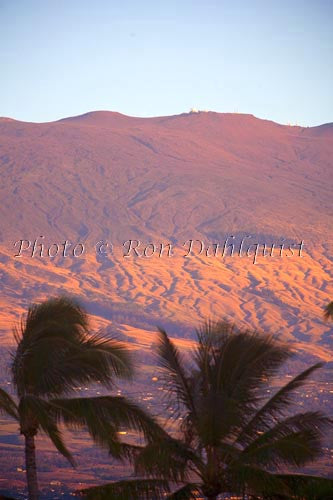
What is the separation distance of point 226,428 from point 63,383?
2.87 m

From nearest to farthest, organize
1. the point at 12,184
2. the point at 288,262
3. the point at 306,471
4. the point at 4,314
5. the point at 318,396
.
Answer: the point at 306,471 → the point at 318,396 → the point at 4,314 → the point at 288,262 → the point at 12,184

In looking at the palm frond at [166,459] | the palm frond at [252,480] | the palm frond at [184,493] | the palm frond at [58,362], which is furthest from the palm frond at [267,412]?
the palm frond at [58,362]

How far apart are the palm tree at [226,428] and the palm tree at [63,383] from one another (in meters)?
0.68

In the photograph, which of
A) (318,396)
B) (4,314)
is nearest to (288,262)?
(4,314)

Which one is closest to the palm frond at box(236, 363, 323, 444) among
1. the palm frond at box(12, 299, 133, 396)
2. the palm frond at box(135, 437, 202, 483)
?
the palm frond at box(135, 437, 202, 483)

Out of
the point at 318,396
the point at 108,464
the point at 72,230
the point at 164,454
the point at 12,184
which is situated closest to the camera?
the point at 164,454

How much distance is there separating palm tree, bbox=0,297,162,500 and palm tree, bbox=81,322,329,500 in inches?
26.6

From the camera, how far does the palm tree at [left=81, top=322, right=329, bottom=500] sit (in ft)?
43.3

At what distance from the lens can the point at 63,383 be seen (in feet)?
47.6

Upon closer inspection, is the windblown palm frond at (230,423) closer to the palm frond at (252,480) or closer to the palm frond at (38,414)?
the palm frond at (252,480)

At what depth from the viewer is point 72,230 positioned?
16875cm

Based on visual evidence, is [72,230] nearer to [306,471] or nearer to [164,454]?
[306,471]

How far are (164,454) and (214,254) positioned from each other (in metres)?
144

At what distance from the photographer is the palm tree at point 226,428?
13.2 meters
